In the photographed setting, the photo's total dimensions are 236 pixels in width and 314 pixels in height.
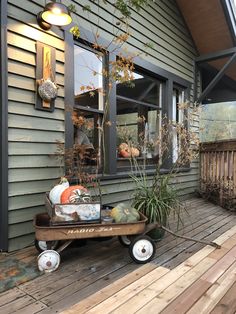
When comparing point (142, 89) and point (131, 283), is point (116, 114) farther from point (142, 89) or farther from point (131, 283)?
point (131, 283)

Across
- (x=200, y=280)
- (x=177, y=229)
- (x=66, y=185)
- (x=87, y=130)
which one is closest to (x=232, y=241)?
(x=177, y=229)

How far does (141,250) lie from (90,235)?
48cm

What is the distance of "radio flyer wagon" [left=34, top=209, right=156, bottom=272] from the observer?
2078 mm

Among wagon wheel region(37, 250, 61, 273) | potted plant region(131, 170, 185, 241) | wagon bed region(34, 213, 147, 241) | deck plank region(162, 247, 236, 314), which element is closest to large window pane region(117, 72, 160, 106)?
potted plant region(131, 170, 185, 241)

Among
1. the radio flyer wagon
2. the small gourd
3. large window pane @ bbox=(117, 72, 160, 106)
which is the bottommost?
the radio flyer wagon

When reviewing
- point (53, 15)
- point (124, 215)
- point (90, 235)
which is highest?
point (53, 15)

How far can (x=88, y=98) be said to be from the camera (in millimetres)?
3365

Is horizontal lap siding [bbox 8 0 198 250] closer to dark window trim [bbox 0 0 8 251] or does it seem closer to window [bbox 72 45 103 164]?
dark window trim [bbox 0 0 8 251]

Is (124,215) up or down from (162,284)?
up

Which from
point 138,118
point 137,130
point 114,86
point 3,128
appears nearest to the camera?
point 3,128

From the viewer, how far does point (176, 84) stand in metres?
5.11

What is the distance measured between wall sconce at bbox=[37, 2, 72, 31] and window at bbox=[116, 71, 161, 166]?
1.28m

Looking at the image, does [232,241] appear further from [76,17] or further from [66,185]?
[76,17]

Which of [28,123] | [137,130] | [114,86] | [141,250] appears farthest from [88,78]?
[141,250]
